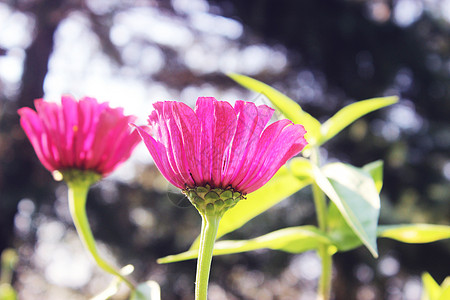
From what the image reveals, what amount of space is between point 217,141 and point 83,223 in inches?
4.4

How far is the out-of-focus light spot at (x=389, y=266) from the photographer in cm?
273

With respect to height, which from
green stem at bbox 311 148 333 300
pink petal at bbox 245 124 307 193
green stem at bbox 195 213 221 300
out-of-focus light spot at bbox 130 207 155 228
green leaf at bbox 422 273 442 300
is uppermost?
pink petal at bbox 245 124 307 193

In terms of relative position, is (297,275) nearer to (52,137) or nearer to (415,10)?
(415,10)

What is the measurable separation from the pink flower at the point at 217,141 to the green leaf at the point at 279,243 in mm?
57

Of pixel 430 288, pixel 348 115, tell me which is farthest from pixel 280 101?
pixel 430 288

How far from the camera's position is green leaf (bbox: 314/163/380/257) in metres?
0.18

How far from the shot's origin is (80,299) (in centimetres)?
319

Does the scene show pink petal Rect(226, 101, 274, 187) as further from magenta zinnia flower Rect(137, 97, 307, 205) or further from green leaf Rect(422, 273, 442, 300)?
green leaf Rect(422, 273, 442, 300)

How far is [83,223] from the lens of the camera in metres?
0.25

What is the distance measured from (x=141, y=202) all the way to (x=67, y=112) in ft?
8.73

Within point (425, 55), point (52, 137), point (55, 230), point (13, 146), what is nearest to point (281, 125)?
point (52, 137)

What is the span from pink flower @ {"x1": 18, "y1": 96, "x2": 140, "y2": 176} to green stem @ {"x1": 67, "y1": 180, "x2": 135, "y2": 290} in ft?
0.04

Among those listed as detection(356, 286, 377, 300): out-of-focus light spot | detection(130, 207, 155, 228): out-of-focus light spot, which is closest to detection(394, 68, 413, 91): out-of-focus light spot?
detection(356, 286, 377, 300): out-of-focus light spot

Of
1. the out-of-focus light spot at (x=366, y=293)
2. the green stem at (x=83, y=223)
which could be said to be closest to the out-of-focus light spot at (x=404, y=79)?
the out-of-focus light spot at (x=366, y=293)
